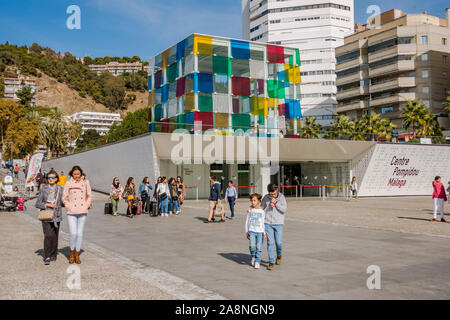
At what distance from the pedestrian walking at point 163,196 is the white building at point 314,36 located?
8787 centimetres

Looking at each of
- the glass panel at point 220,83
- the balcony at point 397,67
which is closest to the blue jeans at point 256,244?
the glass panel at point 220,83

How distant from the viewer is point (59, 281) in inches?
251

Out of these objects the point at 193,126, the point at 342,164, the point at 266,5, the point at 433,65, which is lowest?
the point at 342,164

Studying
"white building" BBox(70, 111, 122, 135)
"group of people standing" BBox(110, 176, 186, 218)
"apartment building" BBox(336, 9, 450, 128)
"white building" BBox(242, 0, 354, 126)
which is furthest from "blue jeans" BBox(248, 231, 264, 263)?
"white building" BBox(70, 111, 122, 135)

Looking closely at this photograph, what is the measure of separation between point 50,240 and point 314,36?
346 ft

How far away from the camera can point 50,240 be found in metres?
7.98

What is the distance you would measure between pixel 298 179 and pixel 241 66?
11.5 metres

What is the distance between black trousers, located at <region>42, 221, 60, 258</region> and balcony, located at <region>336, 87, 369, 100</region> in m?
81.6

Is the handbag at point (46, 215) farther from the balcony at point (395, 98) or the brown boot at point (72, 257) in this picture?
the balcony at point (395, 98)

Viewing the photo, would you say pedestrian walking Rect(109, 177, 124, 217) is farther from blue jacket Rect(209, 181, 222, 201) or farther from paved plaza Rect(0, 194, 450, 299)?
blue jacket Rect(209, 181, 222, 201)

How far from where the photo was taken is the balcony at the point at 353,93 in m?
82.9

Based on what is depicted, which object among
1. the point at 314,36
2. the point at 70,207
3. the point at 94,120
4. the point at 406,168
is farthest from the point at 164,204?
the point at 94,120
